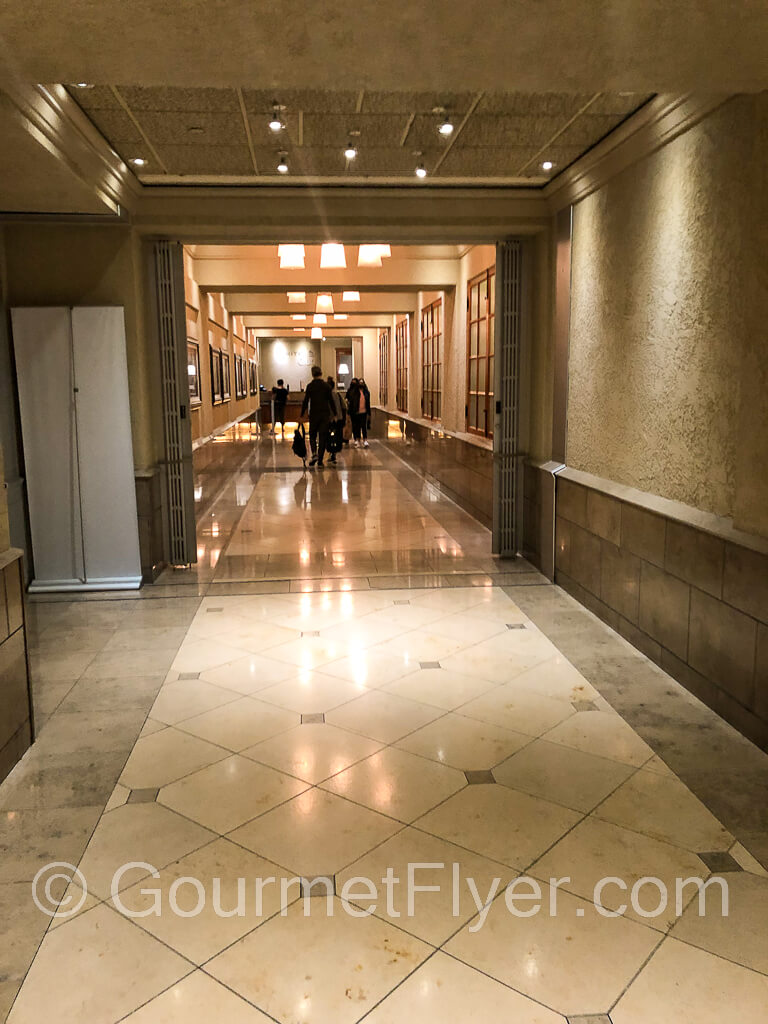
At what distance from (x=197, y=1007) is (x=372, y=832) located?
2.90ft

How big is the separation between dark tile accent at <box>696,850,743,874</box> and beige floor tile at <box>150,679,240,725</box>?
226cm

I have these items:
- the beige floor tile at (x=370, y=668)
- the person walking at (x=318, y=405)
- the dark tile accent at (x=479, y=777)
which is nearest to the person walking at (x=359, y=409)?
the person walking at (x=318, y=405)

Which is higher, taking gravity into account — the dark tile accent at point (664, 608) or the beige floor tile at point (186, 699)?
the dark tile accent at point (664, 608)

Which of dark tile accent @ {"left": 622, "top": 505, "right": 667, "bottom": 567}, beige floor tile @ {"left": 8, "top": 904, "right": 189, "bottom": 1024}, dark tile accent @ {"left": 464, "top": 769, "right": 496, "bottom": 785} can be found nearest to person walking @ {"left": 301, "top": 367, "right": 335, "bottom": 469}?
dark tile accent @ {"left": 622, "top": 505, "right": 667, "bottom": 567}

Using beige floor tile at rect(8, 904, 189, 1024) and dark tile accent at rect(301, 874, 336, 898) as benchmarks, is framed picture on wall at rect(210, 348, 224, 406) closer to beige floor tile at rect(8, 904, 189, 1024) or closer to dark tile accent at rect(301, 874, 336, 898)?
dark tile accent at rect(301, 874, 336, 898)

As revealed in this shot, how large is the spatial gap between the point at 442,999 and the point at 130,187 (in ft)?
17.6

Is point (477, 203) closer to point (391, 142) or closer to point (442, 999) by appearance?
point (391, 142)

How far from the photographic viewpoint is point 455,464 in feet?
32.7

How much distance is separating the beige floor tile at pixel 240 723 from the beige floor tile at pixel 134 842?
22.0 inches

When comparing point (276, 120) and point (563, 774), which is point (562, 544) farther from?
point (276, 120)

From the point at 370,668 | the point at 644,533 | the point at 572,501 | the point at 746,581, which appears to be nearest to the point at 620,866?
the point at 746,581

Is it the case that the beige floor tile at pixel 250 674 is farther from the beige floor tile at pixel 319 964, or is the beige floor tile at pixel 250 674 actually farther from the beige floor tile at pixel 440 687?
the beige floor tile at pixel 319 964

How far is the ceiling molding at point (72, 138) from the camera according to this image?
3.45 meters

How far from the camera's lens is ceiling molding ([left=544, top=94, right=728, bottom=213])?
3.76m
